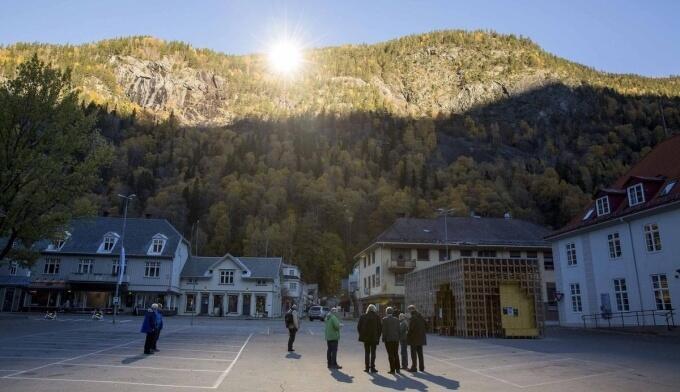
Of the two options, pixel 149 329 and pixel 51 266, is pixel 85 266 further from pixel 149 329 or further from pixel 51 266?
pixel 149 329

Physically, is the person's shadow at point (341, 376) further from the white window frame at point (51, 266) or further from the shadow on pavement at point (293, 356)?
the white window frame at point (51, 266)

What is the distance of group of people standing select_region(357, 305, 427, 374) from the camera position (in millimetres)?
13281

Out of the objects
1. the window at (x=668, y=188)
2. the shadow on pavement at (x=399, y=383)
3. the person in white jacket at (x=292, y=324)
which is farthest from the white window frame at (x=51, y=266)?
the window at (x=668, y=188)

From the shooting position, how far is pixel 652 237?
1102 inches

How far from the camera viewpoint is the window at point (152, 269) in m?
58.9

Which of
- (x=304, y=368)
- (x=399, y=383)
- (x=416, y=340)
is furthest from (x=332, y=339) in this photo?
(x=399, y=383)

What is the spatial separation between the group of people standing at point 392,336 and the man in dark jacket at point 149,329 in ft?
24.7

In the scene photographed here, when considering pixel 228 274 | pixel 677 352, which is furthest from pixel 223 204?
pixel 677 352

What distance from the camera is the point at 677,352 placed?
17125mm

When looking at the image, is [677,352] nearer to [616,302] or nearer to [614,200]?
[616,302]

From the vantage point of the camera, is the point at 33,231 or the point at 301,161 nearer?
the point at 33,231

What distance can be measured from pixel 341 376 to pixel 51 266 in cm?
5743

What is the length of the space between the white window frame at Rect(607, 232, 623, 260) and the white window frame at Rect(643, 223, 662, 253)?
225 centimetres

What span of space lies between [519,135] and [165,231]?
167m
